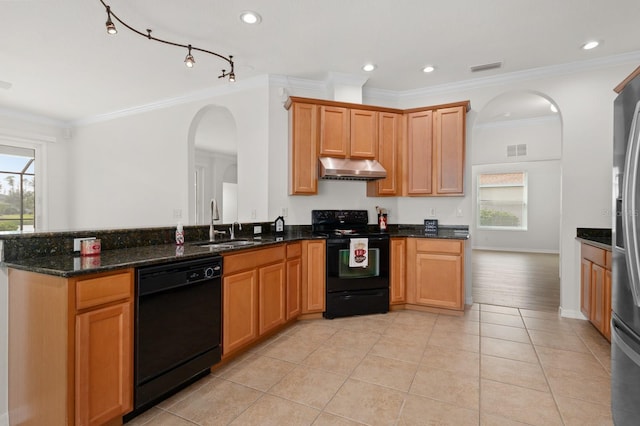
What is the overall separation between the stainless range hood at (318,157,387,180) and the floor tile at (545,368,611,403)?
2.42 meters

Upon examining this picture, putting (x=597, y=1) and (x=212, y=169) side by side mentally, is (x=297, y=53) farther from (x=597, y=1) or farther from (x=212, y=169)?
(x=212, y=169)

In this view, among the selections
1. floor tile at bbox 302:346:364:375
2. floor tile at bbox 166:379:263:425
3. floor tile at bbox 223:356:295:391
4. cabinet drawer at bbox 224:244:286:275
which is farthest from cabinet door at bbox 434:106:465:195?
floor tile at bbox 166:379:263:425

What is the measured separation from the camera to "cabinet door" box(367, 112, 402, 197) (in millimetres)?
3936

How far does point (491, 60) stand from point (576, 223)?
2054mm

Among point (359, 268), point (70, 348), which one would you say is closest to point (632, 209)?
point (359, 268)

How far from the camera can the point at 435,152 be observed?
3.88 m

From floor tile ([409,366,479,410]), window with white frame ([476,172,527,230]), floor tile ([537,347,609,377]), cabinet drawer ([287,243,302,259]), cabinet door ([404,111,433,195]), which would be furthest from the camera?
window with white frame ([476,172,527,230])

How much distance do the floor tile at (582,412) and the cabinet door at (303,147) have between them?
283cm

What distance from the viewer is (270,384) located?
2.19 meters

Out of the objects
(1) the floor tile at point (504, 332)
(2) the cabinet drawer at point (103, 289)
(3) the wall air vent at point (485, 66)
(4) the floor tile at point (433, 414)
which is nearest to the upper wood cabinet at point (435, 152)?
(3) the wall air vent at point (485, 66)

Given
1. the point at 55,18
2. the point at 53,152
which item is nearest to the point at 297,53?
the point at 55,18

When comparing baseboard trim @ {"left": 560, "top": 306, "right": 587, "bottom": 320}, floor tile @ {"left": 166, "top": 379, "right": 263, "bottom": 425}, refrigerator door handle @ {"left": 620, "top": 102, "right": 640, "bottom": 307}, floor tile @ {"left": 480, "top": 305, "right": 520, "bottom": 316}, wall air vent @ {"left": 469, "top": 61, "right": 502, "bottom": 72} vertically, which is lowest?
floor tile @ {"left": 166, "top": 379, "right": 263, "bottom": 425}

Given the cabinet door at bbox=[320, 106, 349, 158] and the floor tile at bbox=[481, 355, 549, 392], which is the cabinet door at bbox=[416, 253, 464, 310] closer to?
the floor tile at bbox=[481, 355, 549, 392]

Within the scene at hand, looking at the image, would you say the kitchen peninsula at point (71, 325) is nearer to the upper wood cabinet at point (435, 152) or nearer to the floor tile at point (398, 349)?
the floor tile at point (398, 349)
